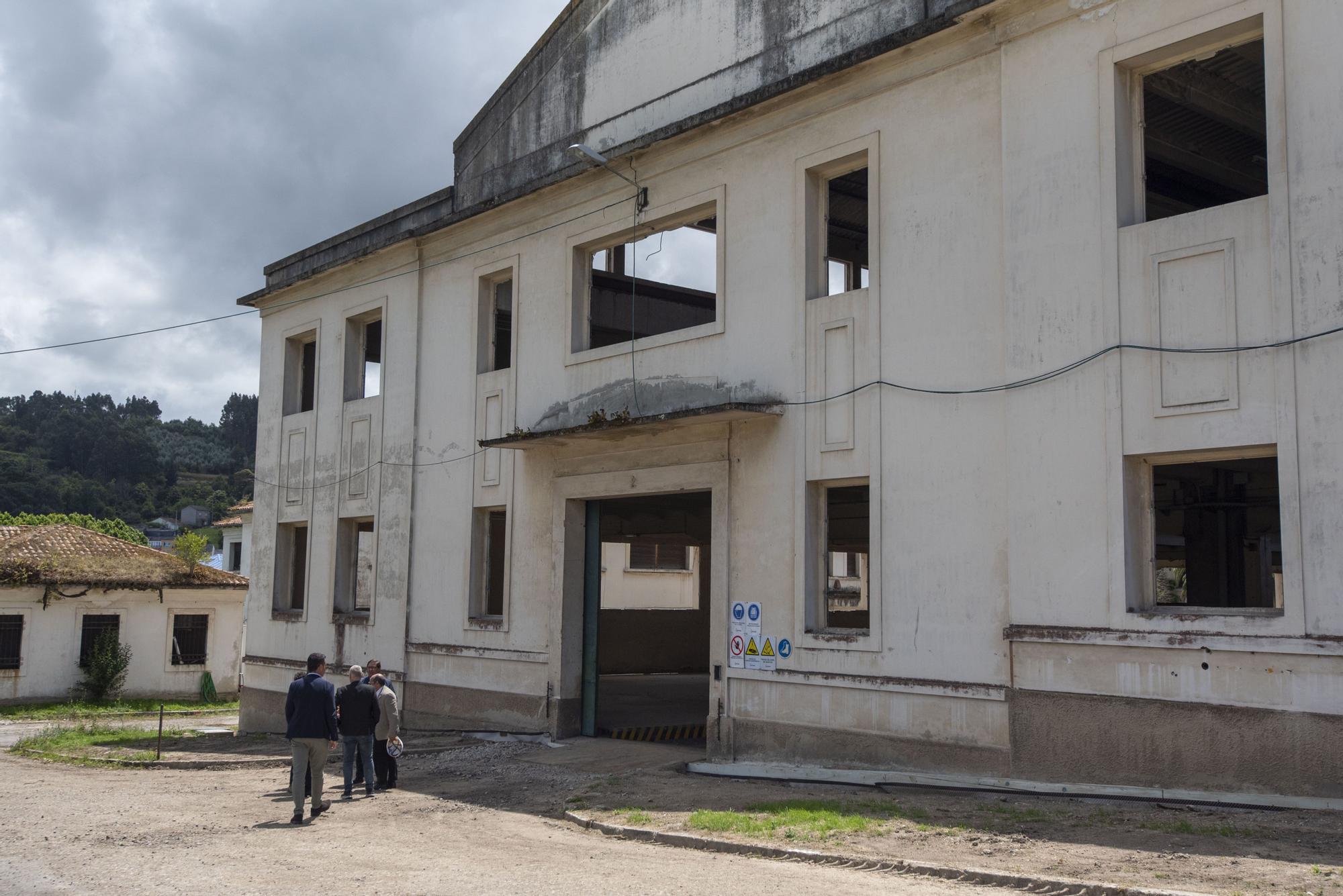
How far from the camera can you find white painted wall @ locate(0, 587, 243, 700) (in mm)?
32000

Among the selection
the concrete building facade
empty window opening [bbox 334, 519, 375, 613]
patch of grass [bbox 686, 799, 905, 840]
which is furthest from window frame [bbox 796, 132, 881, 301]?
empty window opening [bbox 334, 519, 375, 613]

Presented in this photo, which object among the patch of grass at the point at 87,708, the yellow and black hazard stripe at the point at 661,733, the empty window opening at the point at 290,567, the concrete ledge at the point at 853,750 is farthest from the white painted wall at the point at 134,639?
the concrete ledge at the point at 853,750

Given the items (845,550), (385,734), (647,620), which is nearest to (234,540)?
(647,620)

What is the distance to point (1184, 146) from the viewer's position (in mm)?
14242

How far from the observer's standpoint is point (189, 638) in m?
35.5

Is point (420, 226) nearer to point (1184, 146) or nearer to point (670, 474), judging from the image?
point (670, 474)

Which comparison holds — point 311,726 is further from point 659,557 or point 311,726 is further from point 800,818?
point 659,557

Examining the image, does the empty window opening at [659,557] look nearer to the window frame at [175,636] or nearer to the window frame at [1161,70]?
the window frame at [175,636]

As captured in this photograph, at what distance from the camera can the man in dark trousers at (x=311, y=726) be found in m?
11.6

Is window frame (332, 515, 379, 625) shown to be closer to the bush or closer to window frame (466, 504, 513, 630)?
window frame (466, 504, 513, 630)

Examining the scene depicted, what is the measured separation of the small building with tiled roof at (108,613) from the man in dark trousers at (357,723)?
23.0 meters

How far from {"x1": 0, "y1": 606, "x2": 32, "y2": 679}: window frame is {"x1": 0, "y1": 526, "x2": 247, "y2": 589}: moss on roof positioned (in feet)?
2.67

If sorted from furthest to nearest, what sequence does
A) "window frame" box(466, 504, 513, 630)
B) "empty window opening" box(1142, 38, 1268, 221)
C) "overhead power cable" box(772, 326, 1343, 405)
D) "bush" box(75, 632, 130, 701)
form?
"bush" box(75, 632, 130, 701), "window frame" box(466, 504, 513, 630), "empty window opening" box(1142, 38, 1268, 221), "overhead power cable" box(772, 326, 1343, 405)

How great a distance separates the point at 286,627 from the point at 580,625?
8.00 meters
